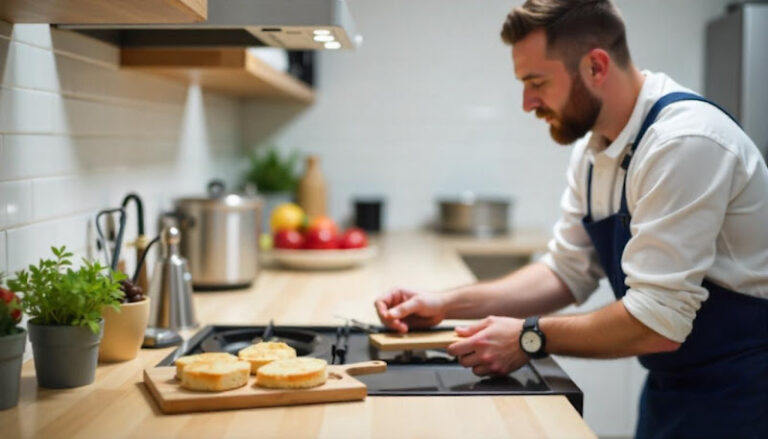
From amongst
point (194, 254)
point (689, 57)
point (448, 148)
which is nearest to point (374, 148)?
point (448, 148)

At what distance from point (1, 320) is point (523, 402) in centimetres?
71

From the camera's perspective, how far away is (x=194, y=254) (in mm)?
2176

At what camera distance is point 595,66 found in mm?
1640

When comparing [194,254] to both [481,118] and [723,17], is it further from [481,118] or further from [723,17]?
[723,17]

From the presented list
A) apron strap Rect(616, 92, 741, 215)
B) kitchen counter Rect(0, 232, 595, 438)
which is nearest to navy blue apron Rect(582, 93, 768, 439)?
apron strap Rect(616, 92, 741, 215)

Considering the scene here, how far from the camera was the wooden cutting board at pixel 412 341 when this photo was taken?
4.86 ft

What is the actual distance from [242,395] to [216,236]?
1.07 metres

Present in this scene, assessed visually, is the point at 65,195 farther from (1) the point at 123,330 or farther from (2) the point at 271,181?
(2) the point at 271,181

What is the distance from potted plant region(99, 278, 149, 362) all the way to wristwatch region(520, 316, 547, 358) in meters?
0.62

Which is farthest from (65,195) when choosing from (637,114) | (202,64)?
(637,114)

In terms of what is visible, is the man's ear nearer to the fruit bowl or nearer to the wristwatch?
the wristwatch

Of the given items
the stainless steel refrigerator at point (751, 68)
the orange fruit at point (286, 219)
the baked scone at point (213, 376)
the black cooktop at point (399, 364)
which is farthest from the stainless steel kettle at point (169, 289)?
the stainless steel refrigerator at point (751, 68)

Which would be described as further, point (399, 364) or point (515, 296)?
point (515, 296)

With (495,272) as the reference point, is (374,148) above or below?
above
